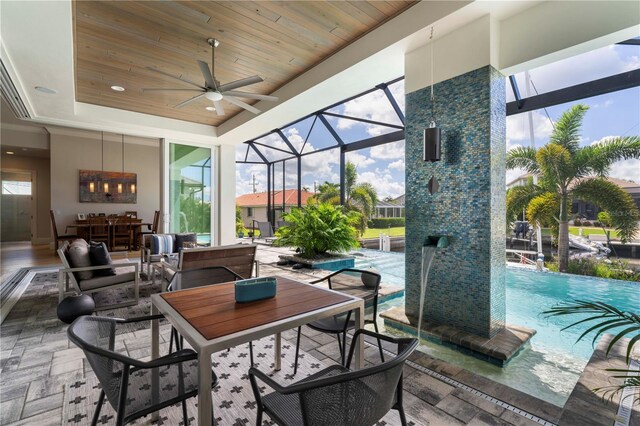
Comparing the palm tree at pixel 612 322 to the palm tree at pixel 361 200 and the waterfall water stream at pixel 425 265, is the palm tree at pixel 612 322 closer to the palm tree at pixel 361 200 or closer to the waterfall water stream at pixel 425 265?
the waterfall water stream at pixel 425 265

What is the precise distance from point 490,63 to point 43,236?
12.9m

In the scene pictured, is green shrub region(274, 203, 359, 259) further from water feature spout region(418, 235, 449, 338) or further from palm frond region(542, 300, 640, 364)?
palm frond region(542, 300, 640, 364)

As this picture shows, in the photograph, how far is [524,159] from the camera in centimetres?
603

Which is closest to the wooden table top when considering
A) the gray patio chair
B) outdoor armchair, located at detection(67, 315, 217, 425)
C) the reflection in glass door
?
outdoor armchair, located at detection(67, 315, 217, 425)

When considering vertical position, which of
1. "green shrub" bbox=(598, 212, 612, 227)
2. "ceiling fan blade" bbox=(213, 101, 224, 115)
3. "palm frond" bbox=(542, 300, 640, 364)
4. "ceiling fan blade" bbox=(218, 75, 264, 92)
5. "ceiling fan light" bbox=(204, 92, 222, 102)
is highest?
"ceiling fan blade" bbox=(213, 101, 224, 115)

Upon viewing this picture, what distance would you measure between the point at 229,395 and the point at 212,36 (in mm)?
3515

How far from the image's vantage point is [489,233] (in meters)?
2.70

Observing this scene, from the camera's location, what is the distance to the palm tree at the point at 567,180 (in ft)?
14.9

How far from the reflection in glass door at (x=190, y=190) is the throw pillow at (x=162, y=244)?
1.62 metres

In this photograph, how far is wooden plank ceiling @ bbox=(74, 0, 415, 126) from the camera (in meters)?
2.90

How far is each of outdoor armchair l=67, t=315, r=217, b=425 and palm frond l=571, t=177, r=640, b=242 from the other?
591cm

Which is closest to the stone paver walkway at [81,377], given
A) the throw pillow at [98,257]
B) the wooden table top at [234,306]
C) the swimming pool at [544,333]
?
the swimming pool at [544,333]

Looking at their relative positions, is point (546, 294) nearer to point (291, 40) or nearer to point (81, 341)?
point (291, 40)

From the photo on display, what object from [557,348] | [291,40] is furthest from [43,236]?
[557,348]
